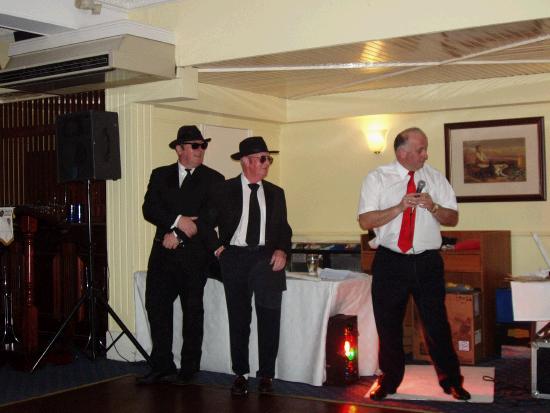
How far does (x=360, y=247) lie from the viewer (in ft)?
24.9

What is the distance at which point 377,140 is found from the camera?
7797 millimetres

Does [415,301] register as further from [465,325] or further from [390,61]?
[390,61]

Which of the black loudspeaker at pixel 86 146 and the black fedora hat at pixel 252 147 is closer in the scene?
the black fedora hat at pixel 252 147

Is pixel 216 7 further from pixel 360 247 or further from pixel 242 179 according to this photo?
pixel 360 247

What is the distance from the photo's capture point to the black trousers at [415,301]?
4.98 meters

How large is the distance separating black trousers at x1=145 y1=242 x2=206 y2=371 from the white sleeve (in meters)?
1.26

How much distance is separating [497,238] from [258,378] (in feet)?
7.84

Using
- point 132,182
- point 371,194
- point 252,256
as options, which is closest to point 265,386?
A: point 252,256

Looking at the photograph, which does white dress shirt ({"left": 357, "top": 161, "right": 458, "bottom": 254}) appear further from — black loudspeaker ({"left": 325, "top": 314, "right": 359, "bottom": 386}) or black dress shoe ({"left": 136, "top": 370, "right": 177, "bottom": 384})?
→ black dress shoe ({"left": 136, "top": 370, "right": 177, "bottom": 384})

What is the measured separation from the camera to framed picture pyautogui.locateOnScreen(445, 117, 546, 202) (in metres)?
7.09

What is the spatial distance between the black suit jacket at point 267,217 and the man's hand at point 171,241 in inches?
10.4

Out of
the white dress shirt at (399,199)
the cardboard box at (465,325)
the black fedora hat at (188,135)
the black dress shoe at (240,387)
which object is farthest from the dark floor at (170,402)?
the black fedora hat at (188,135)

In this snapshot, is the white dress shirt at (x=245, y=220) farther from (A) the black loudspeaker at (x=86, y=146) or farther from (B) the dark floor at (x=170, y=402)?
(A) the black loudspeaker at (x=86, y=146)

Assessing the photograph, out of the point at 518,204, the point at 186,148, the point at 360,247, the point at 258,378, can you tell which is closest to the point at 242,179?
the point at 186,148
